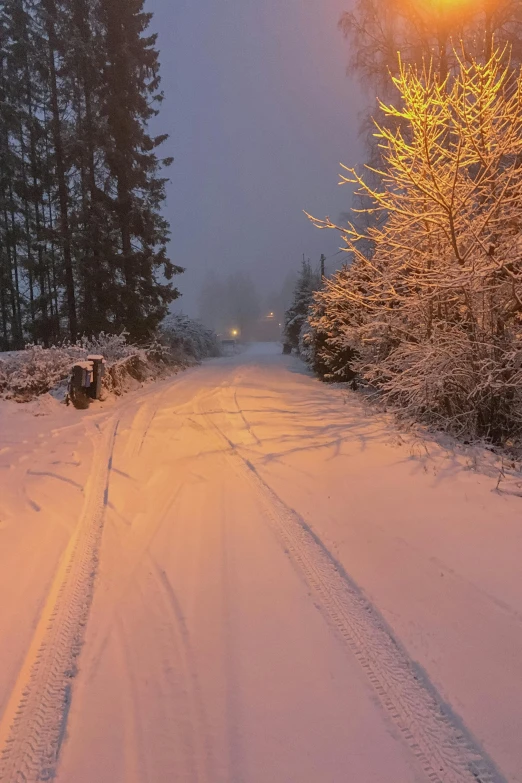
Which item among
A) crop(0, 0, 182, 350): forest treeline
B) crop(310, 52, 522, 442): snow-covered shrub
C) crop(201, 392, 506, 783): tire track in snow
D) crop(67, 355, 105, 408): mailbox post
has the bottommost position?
crop(201, 392, 506, 783): tire track in snow

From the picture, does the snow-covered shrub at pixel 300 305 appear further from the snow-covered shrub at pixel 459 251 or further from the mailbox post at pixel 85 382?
the snow-covered shrub at pixel 459 251

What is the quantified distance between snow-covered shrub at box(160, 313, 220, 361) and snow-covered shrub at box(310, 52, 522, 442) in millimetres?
15694

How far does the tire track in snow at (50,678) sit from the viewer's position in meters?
1.94

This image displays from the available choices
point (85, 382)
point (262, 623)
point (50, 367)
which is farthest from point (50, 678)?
point (50, 367)

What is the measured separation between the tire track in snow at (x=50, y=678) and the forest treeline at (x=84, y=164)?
14.3 m

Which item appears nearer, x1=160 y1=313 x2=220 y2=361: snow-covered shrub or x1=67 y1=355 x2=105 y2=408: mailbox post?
x1=67 y1=355 x2=105 y2=408: mailbox post

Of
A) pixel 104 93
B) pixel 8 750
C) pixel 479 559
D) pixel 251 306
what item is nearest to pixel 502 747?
pixel 479 559

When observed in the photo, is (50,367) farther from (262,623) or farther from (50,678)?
(262,623)

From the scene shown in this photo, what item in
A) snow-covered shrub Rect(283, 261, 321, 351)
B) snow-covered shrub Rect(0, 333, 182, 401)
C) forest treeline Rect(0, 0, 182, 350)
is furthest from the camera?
snow-covered shrub Rect(283, 261, 321, 351)

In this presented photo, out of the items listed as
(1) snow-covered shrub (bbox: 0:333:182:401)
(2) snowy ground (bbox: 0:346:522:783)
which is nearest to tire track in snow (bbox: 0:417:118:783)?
(2) snowy ground (bbox: 0:346:522:783)

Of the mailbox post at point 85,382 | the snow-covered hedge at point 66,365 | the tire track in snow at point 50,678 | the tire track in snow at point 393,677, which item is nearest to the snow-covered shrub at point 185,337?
the snow-covered hedge at point 66,365

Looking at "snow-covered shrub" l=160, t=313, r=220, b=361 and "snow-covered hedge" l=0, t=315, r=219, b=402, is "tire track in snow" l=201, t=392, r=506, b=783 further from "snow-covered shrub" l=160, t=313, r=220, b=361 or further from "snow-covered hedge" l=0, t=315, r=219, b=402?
"snow-covered shrub" l=160, t=313, r=220, b=361

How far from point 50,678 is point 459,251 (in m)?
7.29

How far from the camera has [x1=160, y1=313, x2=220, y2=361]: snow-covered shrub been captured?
24.1 meters
